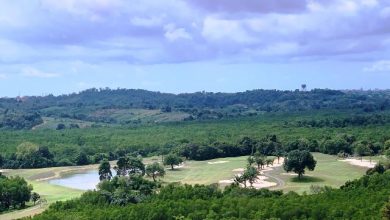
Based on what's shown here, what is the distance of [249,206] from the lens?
5675 cm

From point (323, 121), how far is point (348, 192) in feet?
403

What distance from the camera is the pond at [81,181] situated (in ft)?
340

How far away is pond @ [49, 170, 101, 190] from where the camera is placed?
103500 millimetres

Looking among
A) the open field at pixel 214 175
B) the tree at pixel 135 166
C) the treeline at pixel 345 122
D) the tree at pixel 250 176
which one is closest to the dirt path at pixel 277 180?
the open field at pixel 214 175

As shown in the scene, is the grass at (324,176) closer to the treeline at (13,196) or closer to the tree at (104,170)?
the tree at (104,170)

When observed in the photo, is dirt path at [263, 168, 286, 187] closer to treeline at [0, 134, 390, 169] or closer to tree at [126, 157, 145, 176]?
tree at [126, 157, 145, 176]

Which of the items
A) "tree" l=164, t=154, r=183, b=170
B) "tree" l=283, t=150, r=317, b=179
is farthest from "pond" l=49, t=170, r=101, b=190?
"tree" l=283, t=150, r=317, b=179

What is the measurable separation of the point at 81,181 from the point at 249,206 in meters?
60.1

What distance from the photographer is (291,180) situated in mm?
96562

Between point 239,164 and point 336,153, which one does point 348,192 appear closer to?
point 239,164

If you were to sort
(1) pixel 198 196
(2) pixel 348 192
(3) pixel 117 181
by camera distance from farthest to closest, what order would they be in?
(3) pixel 117 181 → (1) pixel 198 196 → (2) pixel 348 192

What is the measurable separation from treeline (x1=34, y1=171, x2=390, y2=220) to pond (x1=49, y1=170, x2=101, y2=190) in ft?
109

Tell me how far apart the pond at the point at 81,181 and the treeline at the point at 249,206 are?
33.4 meters

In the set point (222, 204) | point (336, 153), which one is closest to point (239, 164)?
point (336, 153)
